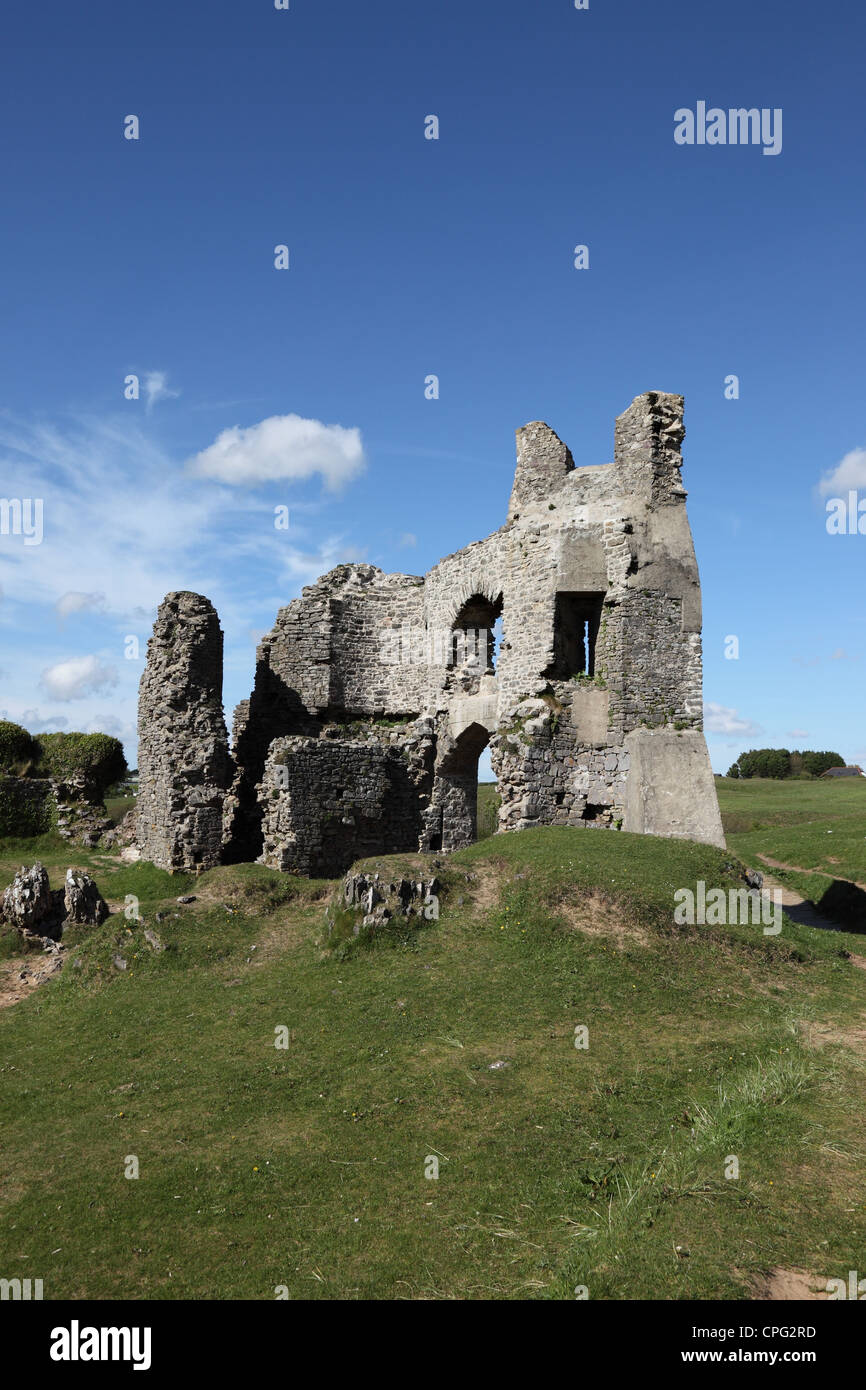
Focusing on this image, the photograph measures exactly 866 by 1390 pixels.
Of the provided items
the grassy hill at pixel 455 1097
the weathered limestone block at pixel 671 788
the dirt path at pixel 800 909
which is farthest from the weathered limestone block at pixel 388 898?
the dirt path at pixel 800 909

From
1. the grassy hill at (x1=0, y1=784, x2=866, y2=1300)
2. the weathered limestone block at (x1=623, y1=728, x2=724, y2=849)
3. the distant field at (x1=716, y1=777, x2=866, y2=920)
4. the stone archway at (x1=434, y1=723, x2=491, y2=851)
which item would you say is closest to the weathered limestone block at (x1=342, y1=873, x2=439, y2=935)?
the grassy hill at (x1=0, y1=784, x2=866, y2=1300)

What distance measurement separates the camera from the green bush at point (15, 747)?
29.2 metres

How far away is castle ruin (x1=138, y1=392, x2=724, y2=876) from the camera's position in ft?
63.3

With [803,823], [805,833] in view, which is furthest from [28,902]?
[803,823]

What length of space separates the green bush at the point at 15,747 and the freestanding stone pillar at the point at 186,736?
9564 mm

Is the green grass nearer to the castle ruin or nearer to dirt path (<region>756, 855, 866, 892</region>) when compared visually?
dirt path (<region>756, 855, 866, 892</region>)

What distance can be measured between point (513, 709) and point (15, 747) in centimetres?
1809

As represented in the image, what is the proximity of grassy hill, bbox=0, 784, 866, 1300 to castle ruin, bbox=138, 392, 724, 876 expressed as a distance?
9.40 ft

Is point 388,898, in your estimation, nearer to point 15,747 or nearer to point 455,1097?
point 455,1097

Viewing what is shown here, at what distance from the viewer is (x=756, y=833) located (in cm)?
3644
